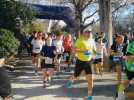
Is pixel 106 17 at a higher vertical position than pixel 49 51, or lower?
higher

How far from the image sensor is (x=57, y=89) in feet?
45.1

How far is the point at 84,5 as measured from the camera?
3909 centimetres

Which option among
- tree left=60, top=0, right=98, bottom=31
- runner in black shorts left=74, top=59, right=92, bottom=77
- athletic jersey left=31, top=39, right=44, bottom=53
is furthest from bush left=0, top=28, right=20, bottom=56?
tree left=60, top=0, right=98, bottom=31

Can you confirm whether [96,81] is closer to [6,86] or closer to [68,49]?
[68,49]

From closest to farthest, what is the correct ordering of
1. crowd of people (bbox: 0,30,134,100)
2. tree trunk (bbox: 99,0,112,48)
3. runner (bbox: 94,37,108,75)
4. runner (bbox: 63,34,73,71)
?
1. crowd of people (bbox: 0,30,134,100)
2. runner (bbox: 94,37,108,75)
3. runner (bbox: 63,34,73,71)
4. tree trunk (bbox: 99,0,112,48)

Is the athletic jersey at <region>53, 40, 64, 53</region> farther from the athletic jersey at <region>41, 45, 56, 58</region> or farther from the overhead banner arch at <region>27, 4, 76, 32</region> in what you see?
the overhead banner arch at <region>27, 4, 76, 32</region>

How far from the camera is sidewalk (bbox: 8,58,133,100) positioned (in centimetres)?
1239

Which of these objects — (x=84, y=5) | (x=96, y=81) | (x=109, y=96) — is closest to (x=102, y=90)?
(x=109, y=96)

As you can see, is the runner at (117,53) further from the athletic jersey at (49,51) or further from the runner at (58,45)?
the runner at (58,45)

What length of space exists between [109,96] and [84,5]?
88.9 feet

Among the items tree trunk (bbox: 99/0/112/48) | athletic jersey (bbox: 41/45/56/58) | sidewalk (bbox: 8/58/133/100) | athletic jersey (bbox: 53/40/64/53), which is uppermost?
tree trunk (bbox: 99/0/112/48)

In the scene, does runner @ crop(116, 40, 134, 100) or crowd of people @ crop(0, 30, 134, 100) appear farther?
crowd of people @ crop(0, 30, 134, 100)

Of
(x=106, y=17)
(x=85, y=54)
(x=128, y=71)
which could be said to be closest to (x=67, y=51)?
(x=106, y=17)

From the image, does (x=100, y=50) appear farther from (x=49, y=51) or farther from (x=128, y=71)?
(x=128, y=71)
